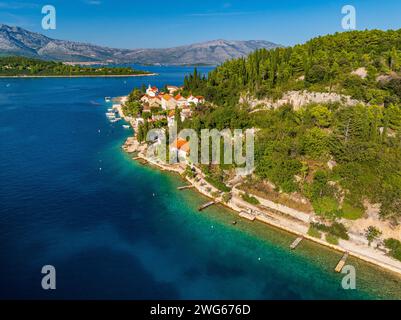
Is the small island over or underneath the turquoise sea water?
over

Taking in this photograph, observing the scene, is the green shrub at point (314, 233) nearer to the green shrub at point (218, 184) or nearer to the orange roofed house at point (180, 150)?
the green shrub at point (218, 184)

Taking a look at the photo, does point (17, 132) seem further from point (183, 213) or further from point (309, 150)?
point (309, 150)

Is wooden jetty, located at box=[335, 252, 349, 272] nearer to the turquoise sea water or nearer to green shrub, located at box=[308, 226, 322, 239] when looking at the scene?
the turquoise sea water

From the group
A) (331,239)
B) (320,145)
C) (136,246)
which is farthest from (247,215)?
(320,145)

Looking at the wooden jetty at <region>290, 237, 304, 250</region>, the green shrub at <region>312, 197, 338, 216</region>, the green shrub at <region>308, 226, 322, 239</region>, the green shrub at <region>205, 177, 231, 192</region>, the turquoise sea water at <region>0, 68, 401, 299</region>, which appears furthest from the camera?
the green shrub at <region>205, 177, 231, 192</region>

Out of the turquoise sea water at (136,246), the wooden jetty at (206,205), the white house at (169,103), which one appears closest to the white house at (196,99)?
the white house at (169,103)

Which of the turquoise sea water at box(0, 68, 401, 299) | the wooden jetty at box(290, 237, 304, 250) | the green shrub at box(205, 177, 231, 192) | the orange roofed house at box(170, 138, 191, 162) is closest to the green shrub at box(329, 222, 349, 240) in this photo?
the turquoise sea water at box(0, 68, 401, 299)
